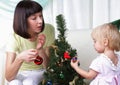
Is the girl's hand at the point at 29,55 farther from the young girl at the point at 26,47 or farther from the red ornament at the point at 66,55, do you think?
the red ornament at the point at 66,55

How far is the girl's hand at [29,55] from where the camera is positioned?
1657 mm

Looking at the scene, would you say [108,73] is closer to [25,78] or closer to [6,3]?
[25,78]

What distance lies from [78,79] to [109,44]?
0.86 feet

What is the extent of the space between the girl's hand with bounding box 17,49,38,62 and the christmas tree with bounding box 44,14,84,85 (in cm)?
10

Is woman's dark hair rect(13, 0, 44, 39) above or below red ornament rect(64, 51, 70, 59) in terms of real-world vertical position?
above

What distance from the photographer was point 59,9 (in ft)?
8.37

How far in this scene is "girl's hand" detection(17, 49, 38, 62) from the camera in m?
1.66

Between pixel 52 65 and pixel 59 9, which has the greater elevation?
pixel 59 9

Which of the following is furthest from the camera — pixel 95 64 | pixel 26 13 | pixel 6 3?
pixel 6 3

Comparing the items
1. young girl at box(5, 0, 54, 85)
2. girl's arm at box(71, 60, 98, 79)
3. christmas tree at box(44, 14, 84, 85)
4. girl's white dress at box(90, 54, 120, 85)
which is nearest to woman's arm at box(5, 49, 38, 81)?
young girl at box(5, 0, 54, 85)

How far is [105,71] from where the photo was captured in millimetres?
1626

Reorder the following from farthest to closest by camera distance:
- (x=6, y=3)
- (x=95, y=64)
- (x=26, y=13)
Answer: (x=6, y=3) → (x=26, y=13) → (x=95, y=64)

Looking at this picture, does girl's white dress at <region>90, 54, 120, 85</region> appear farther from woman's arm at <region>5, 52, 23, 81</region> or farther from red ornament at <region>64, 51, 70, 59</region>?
woman's arm at <region>5, 52, 23, 81</region>

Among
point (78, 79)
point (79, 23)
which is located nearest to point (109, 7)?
point (79, 23)
